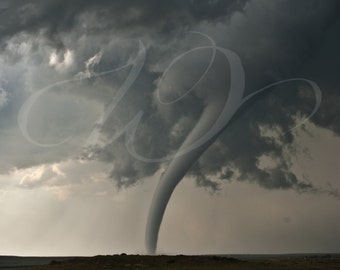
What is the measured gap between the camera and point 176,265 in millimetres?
76750

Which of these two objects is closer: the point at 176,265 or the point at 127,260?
the point at 176,265

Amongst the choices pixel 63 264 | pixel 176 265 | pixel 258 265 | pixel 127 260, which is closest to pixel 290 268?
pixel 258 265

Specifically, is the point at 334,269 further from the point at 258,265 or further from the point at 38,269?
the point at 38,269

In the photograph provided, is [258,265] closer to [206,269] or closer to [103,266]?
[206,269]

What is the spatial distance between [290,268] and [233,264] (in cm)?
989

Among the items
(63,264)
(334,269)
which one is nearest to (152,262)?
(63,264)

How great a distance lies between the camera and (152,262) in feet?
261

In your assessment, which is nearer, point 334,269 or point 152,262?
point 334,269

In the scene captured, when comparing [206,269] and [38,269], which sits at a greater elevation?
[206,269]

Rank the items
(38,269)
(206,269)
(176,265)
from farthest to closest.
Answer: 1. (38,269)
2. (176,265)
3. (206,269)

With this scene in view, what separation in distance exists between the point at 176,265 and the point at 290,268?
63.5 feet

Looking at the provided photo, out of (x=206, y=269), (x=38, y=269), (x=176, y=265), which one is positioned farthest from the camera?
(x=38, y=269)

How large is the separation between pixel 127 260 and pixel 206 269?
17790mm

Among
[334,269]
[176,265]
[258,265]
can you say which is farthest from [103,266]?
[334,269]
